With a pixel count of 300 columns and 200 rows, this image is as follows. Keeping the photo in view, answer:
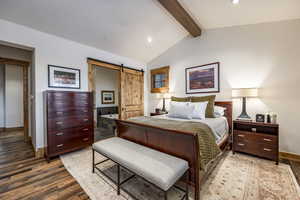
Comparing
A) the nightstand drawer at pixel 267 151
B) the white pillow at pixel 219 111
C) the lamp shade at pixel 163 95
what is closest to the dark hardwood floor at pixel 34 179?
the white pillow at pixel 219 111

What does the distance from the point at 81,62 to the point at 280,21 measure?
4.56 m

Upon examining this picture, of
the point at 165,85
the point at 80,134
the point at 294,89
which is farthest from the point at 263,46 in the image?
the point at 80,134

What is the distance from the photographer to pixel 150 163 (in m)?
1.39

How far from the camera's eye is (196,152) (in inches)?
56.7

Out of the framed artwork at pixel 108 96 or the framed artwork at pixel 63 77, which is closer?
the framed artwork at pixel 63 77

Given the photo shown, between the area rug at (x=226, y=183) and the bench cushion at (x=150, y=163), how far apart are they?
1.39ft

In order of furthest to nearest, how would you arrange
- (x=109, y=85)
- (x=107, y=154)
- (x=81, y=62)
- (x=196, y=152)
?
(x=109, y=85)
(x=81, y=62)
(x=107, y=154)
(x=196, y=152)

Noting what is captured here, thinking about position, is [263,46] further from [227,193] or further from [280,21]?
[227,193]

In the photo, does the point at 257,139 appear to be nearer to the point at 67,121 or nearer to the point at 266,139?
the point at 266,139

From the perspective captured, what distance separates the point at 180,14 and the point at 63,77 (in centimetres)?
299

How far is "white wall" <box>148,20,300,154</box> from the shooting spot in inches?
97.6

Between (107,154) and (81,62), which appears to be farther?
(81,62)

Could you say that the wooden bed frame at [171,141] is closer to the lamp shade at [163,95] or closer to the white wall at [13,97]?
the lamp shade at [163,95]

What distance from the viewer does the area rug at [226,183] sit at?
61.1 inches
